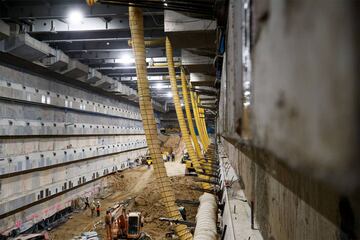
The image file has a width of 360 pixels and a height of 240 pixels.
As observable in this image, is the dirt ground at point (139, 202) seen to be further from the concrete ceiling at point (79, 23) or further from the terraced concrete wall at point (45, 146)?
the concrete ceiling at point (79, 23)

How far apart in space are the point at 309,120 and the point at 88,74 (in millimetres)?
12662

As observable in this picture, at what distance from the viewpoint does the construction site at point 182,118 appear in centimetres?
35

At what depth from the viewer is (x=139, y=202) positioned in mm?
14617

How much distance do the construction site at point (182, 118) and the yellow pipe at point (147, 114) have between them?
17 mm

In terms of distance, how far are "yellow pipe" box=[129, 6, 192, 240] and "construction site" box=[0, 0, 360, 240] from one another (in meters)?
0.02

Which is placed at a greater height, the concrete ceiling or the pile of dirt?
the concrete ceiling

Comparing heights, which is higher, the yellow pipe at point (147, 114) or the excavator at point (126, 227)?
the yellow pipe at point (147, 114)

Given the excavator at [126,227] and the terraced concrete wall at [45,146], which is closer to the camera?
the terraced concrete wall at [45,146]

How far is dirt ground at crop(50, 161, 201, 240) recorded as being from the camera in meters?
11.2

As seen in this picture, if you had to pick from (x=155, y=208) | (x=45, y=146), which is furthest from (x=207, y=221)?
(x=155, y=208)

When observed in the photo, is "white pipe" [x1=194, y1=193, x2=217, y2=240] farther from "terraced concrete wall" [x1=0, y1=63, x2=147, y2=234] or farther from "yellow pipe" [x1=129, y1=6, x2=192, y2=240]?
"terraced concrete wall" [x1=0, y1=63, x2=147, y2=234]

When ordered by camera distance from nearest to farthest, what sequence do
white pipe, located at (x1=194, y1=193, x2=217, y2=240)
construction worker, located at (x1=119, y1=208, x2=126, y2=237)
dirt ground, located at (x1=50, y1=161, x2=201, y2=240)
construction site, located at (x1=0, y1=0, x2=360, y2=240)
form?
construction site, located at (x1=0, y1=0, x2=360, y2=240) → white pipe, located at (x1=194, y1=193, x2=217, y2=240) → construction worker, located at (x1=119, y1=208, x2=126, y2=237) → dirt ground, located at (x1=50, y1=161, x2=201, y2=240)

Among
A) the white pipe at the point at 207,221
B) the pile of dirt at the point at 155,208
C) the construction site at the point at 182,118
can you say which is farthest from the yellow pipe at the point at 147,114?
the pile of dirt at the point at 155,208

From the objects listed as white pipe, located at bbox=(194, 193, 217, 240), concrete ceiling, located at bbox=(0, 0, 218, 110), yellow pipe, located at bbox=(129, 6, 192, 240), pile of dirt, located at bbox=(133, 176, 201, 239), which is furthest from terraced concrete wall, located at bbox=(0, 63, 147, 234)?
white pipe, located at bbox=(194, 193, 217, 240)
